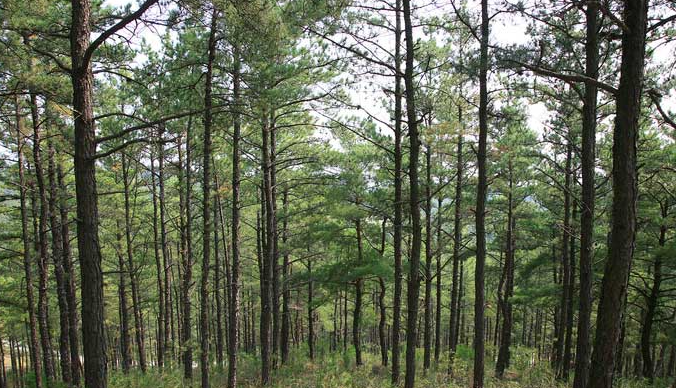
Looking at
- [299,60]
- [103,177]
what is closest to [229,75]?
[299,60]

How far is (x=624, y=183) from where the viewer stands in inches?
165

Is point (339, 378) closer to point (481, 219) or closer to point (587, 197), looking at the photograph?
point (481, 219)

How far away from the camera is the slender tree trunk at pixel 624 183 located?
4117 millimetres

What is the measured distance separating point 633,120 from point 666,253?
10428 millimetres

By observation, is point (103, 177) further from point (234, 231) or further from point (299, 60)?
point (299, 60)

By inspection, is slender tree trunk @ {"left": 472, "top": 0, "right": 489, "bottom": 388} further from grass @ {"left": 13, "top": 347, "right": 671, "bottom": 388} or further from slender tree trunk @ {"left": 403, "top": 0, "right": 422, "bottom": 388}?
grass @ {"left": 13, "top": 347, "right": 671, "bottom": 388}

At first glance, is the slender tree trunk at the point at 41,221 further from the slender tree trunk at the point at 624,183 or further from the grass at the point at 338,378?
the slender tree trunk at the point at 624,183

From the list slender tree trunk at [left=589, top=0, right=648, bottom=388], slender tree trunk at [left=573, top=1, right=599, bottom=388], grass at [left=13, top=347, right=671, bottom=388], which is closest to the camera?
slender tree trunk at [left=589, top=0, right=648, bottom=388]

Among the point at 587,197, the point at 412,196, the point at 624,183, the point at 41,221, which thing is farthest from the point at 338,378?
the point at 624,183

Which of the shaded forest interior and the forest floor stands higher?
the shaded forest interior

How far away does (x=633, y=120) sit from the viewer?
→ 4160 millimetres

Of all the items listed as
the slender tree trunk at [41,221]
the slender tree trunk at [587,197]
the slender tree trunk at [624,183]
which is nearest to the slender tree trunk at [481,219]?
the slender tree trunk at [587,197]

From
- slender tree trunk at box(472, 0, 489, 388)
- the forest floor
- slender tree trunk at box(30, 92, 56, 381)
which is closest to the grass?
the forest floor

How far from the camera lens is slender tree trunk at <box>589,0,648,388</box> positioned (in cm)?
412
